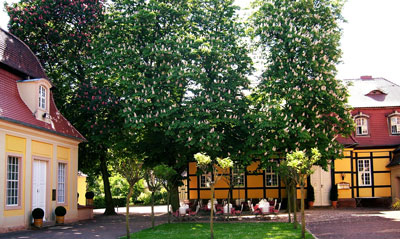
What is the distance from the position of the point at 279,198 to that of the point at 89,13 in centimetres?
1712

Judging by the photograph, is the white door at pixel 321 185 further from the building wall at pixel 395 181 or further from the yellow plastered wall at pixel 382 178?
the building wall at pixel 395 181

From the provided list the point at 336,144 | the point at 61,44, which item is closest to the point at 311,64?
the point at 336,144

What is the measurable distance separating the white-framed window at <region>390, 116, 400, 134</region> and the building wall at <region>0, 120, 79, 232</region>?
867 inches

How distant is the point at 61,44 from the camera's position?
27.7 meters

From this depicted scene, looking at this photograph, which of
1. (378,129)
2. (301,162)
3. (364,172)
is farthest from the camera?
(378,129)

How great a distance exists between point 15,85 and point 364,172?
23.7 metres

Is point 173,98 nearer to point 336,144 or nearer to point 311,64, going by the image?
point 311,64

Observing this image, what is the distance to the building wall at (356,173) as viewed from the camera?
3166 centimetres

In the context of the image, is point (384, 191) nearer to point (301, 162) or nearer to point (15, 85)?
point (301, 162)

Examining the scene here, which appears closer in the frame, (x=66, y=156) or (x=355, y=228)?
(x=355, y=228)

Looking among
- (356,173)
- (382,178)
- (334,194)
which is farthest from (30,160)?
(382,178)

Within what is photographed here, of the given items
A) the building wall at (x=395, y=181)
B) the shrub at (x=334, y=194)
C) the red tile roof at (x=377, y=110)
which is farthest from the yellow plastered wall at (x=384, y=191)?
the shrub at (x=334, y=194)

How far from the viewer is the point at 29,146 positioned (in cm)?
1994

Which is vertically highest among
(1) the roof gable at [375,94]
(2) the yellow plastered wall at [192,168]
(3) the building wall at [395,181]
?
(1) the roof gable at [375,94]
